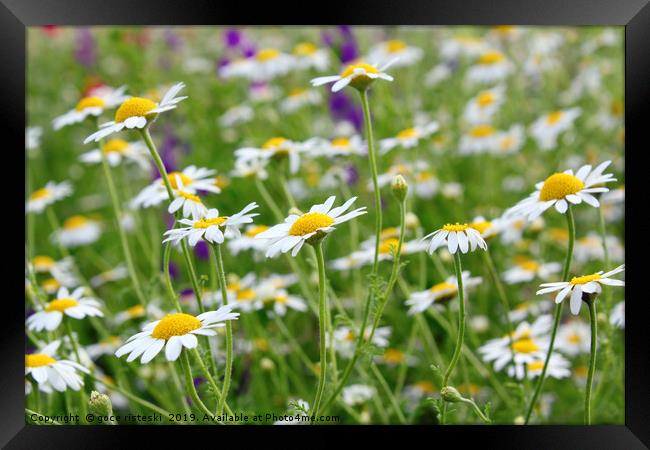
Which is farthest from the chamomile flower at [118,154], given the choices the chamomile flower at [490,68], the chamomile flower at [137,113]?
the chamomile flower at [490,68]

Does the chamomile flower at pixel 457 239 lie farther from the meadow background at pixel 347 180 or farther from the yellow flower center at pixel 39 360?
the yellow flower center at pixel 39 360

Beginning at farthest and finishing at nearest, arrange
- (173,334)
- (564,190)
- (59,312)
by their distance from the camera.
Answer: (59,312)
(564,190)
(173,334)

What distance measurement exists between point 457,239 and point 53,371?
0.44 meters

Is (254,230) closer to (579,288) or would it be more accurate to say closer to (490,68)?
(579,288)

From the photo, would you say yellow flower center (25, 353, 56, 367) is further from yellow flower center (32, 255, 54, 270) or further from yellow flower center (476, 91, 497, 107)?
yellow flower center (476, 91, 497, 107)

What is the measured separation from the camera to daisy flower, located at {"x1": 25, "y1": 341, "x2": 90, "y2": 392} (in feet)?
2.77

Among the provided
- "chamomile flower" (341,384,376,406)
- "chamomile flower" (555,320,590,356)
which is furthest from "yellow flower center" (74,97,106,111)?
"chamomile flower" (555,320,590,356)

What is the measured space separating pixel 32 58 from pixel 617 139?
1.53 m

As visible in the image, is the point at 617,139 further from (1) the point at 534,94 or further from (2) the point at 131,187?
(2) the point at 131,187

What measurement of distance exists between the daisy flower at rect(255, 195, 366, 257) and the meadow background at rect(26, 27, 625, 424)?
0.91 ft

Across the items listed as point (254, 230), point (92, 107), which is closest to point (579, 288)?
point (254, 230)

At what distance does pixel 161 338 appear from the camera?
72 cm

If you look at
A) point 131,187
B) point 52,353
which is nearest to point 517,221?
point 52,353

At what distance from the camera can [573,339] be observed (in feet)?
4.05
